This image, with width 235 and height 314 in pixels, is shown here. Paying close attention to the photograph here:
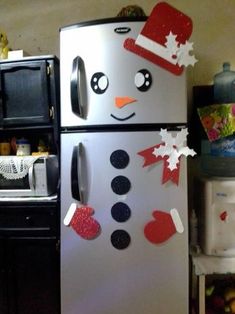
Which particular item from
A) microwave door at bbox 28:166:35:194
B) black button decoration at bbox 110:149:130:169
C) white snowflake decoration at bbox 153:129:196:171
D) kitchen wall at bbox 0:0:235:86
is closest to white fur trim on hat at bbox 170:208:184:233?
white snowflake decoration at bbox 153:129:196:171

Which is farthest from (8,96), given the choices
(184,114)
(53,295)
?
(53,295)

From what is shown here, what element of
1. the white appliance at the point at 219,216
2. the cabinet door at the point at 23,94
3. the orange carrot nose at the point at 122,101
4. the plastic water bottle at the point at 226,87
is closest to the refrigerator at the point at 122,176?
the orange carrot nose at the point at 122,101

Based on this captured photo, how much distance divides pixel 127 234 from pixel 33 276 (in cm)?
63

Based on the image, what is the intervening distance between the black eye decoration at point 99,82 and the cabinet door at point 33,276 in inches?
33.5

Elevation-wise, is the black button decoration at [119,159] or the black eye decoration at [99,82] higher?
the black eye decoration at [99,82]

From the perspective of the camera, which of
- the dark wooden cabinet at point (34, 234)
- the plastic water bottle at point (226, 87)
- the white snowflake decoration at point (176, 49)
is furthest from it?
the plastic water bottle at point (226, 87)

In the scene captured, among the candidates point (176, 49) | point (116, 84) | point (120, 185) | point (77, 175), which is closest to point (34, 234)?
point (77, 175)

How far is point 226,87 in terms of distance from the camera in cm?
167

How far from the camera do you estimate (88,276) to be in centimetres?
131

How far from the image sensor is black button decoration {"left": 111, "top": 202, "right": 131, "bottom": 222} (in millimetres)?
1273

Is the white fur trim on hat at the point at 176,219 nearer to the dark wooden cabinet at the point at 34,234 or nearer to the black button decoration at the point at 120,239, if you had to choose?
the black button decoration at the point at 120,239

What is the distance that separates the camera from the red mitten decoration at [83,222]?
1.30 m

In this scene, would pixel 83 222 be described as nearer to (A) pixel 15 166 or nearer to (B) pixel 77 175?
(B) pixel 77 175

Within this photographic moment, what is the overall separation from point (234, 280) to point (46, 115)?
5.35ft
